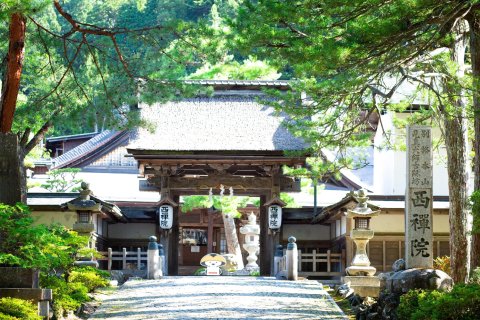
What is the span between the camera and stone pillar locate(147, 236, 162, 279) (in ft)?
75.1

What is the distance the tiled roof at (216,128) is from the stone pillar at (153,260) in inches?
174

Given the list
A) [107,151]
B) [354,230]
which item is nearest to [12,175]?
[354,230]

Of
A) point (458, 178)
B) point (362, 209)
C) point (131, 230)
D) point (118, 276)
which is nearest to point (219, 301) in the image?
point (458, 178)

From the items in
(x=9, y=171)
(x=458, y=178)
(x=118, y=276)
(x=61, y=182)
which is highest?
(x=61, y=182)

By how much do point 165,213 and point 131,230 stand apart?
2744mm

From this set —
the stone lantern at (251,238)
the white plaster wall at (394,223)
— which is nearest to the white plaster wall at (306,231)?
the white plaster wall at (394,223)

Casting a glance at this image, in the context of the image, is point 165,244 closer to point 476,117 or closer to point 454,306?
point 476,117

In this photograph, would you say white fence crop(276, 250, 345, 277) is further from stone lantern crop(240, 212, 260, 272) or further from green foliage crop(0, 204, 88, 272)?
green foliage crop(0, 204, 88, 272)

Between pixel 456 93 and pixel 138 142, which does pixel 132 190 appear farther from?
pixel 456 93

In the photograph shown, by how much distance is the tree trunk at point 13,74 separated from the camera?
52.4ft

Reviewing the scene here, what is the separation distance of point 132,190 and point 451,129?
74.1 ft

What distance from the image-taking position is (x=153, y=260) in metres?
23.3

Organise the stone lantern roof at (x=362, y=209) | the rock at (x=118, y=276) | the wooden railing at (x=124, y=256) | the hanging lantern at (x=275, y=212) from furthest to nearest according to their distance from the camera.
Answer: the hanging lantern at (x=275, y=212) < the wooden railing at (x=124, y=256) < the rock at (x=118, y=276) < the stone lantern roof at (x=362, y=209)

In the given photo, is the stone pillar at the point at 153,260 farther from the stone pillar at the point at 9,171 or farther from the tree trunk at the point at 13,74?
the stone pillar at the point at 9,171
